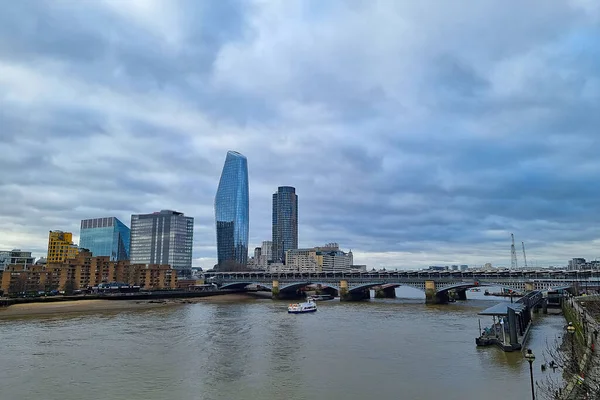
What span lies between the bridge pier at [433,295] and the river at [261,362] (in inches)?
1705

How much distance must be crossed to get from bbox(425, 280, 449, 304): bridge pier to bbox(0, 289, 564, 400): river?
4330 cm

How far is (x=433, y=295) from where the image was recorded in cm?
10800

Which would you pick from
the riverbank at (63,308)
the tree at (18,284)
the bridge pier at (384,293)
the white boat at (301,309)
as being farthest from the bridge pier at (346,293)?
the tree at (18,284)

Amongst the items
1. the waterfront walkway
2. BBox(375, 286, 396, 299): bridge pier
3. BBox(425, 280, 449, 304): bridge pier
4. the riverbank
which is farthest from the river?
BBox(375, 286, 396, 299): bridge pier

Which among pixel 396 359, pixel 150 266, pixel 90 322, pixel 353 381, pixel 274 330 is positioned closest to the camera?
pixel 353 381

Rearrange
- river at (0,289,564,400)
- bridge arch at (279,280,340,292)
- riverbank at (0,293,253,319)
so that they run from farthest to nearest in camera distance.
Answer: bridge arch at (279,280,340,292) < riverbank at (0,293,253,319) < river at (0,289,564,400)

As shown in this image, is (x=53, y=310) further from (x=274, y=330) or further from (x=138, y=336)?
(x=274, y=330)

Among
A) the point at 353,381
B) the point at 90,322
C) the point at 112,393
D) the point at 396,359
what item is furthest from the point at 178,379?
the point at 90,322

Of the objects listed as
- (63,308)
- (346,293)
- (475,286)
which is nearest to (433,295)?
(475,286)

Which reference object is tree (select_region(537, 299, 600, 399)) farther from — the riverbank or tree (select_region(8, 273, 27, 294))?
tree (select_region(8, 273, 27, 294))

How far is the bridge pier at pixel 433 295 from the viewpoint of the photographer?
354ft

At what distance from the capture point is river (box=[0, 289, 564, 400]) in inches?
1156

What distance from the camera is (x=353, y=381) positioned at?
3172 centimetres

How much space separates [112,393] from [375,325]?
4157 cm
